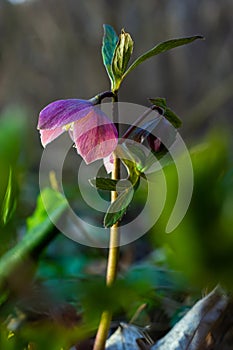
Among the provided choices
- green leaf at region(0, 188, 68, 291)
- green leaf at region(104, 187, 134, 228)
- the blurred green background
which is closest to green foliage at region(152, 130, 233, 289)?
green leaf at region(104, 187, 134, 228)

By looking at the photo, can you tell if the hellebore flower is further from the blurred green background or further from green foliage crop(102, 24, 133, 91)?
the blurred green background

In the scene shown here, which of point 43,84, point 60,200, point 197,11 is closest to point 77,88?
point 43,84

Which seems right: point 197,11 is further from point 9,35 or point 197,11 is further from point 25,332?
point 25,332

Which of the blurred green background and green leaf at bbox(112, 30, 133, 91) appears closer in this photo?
green leaf at bbox(112, 30, 133, 91)

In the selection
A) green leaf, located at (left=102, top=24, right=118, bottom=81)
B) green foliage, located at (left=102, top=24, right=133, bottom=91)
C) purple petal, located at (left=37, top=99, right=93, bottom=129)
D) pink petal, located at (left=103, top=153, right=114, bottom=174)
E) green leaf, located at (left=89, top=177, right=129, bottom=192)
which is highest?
green leaf, located at (left=102, top=24, right=118, bottom=81)

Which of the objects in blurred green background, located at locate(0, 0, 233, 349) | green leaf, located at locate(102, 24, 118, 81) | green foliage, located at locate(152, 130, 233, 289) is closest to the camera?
green foliage, located at locate(152, 130, 233, 289)

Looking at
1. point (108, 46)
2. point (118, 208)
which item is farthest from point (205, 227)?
point (108, 46)
